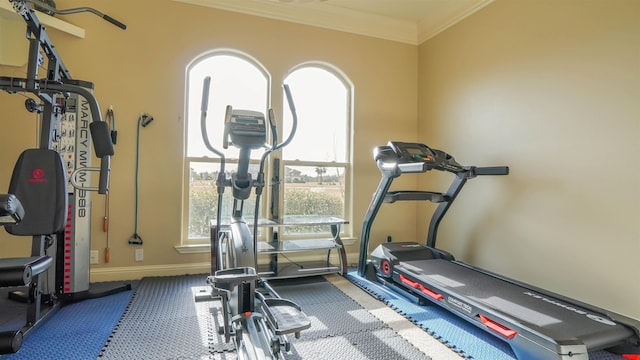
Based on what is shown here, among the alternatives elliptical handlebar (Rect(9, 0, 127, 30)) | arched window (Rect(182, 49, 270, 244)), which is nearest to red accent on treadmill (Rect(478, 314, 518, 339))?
arched window (Rect(182, 49, 270, 244))

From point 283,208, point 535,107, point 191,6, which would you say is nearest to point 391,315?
point 283,208

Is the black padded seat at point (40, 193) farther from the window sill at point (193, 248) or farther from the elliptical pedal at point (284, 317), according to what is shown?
the elliptical pedal at point (284, 317)

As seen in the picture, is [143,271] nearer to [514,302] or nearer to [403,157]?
[403,157]

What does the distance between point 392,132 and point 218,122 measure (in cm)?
217

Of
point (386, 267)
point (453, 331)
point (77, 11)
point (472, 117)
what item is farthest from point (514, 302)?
point (77, 11)

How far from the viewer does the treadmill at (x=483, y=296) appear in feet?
5.65

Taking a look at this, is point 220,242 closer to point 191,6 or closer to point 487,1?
point 191,6

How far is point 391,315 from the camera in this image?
8.20ft

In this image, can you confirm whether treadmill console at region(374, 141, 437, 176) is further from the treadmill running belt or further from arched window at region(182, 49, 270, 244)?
arched window at region(182, 49, 270, 244)

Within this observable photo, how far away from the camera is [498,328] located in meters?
1.92

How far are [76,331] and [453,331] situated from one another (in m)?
2.52

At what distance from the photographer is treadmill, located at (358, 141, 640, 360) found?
5.65 feet

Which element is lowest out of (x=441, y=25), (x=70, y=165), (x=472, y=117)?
(x=70, y=165)

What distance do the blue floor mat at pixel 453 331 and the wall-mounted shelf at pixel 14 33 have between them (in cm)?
374
